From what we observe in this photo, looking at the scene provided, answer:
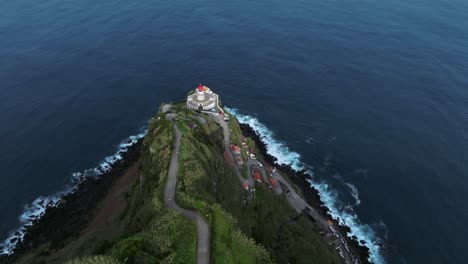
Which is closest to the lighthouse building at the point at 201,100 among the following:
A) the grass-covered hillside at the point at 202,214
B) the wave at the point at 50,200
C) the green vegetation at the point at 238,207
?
the grass-covered hillside at the point at 202,214

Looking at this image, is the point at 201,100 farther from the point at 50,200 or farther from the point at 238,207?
the point at 50,200

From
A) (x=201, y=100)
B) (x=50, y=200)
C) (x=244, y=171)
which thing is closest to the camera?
(x=244, y=171)

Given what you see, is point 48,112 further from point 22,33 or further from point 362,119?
point 362,119

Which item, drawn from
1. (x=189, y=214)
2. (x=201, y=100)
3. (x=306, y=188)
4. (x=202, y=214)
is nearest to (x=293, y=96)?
(x=201, y=100)

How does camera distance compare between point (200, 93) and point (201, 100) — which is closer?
point (200, 93)

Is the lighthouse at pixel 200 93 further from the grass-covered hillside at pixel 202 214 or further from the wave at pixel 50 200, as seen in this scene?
the wave at pixel 50 200

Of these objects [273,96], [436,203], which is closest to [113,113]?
[273,96]
